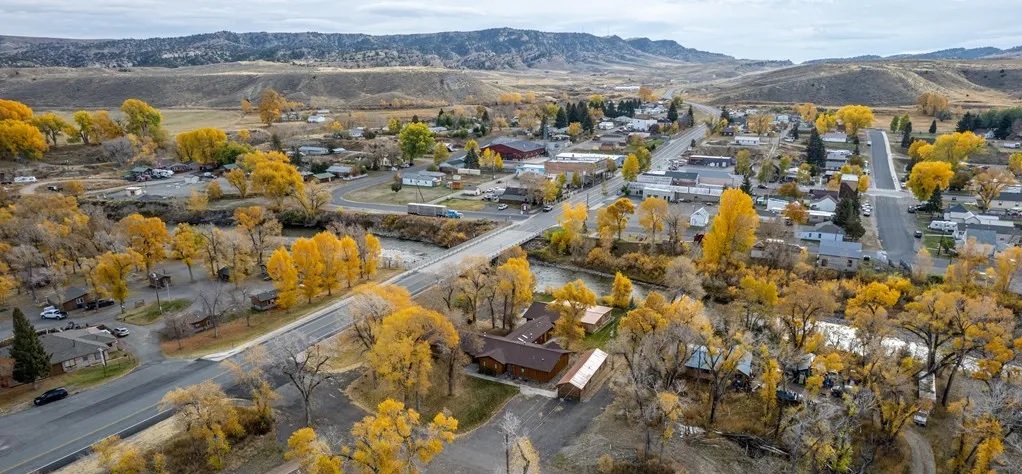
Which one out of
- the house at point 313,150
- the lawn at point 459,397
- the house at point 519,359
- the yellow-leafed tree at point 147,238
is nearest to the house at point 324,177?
the house at point 313,150

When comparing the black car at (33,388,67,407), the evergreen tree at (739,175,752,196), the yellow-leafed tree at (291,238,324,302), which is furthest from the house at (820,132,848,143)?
the black car at (33,388,67,407)

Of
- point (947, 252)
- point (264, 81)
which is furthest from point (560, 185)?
point (264, 81)

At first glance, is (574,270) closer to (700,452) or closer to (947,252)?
(700,452)

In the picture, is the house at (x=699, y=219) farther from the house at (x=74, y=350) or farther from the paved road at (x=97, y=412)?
the house at (x=74, y=350)

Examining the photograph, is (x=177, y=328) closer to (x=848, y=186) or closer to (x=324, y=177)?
(x=324, y=177)

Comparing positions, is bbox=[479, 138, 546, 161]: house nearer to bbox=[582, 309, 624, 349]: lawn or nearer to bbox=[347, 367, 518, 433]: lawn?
bbox=[582, 309, 624, 349]: lawn

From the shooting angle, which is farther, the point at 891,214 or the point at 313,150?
the point at 313,150

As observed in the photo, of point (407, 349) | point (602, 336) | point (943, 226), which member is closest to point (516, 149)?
point (943, 226)
